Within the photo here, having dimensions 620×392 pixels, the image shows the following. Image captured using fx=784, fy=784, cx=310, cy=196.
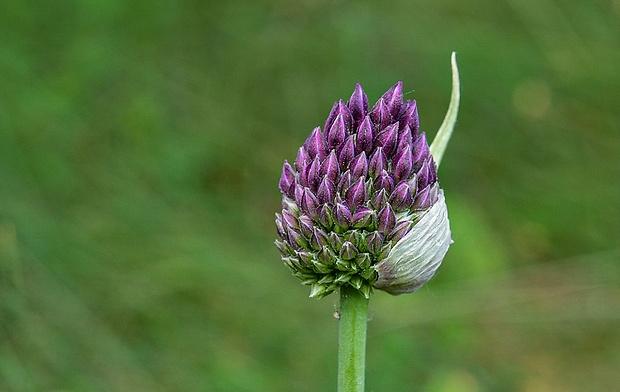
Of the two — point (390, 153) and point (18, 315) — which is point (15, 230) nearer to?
point (18, 315)

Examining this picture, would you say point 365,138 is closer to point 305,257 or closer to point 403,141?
point 403,141

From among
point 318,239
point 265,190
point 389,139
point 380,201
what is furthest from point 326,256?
point 265,190

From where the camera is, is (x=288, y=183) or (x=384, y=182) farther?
(x=288, y=183)

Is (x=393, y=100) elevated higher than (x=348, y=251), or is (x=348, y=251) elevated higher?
(x=393, y=100)

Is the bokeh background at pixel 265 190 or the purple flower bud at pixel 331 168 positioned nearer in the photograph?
the purple flower bud at pixel 331 168

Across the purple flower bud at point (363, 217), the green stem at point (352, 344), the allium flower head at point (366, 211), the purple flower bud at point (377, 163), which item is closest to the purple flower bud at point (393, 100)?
the allium flower head at point (366, 211)

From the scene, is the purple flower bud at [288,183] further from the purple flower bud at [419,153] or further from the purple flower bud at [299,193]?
the purple flower bud at [419,153]

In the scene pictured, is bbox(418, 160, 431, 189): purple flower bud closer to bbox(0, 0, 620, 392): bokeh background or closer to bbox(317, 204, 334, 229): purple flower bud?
bbox(317, 204, 334, 229): purple flower bud
